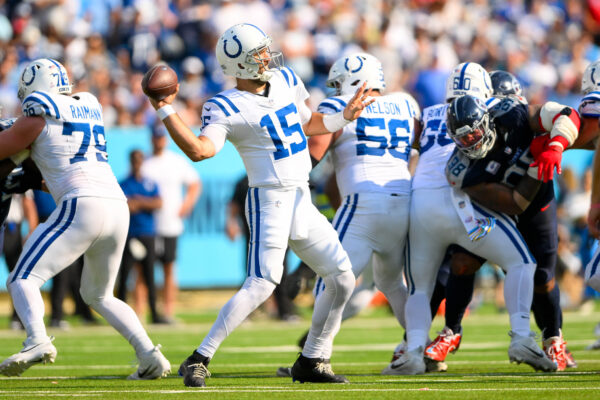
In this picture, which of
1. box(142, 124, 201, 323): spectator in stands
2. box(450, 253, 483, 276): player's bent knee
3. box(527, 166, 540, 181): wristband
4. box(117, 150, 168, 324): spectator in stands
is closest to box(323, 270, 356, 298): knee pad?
box(450, 253, 483, 276): player's bent knee

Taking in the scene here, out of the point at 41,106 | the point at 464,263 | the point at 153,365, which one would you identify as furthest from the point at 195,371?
the point at 464,263

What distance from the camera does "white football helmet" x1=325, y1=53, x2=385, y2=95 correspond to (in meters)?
7.13

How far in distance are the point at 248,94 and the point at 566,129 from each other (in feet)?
6.05

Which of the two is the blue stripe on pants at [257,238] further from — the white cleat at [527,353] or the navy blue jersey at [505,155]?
the white cleat at [527,353]

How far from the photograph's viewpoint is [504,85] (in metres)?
7.33

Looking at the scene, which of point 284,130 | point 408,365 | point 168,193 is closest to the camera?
point 284,130

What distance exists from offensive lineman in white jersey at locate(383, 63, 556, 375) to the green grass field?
7.1 inches

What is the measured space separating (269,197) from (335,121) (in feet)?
2.30

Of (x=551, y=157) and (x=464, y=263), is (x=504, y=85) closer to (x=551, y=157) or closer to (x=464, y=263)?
(x=464, y=263)

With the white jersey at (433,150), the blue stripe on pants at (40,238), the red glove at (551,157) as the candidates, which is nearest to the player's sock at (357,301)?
the white jersey at (433,150)

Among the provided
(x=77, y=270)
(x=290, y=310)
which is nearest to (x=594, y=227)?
(x=290, y=310)

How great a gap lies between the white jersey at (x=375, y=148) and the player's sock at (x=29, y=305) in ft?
A: 7.02

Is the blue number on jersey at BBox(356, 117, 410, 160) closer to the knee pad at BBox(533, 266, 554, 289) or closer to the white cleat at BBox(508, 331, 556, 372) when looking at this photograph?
the knee pad at BBox(533, 266, 554, 289)

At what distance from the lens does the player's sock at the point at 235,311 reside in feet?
18.9
